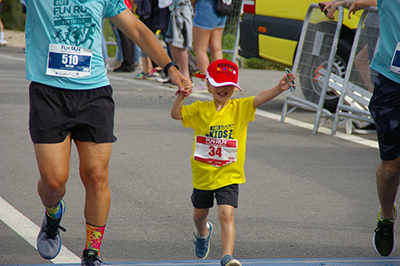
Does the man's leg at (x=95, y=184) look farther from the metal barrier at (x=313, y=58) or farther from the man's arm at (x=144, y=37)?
the metal barrier at (x=313, y=58)

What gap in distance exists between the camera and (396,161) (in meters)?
3.35

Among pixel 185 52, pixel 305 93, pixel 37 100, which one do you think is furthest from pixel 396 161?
pixel 185 52

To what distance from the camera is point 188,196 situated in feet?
14.3

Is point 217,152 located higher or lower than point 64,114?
lower

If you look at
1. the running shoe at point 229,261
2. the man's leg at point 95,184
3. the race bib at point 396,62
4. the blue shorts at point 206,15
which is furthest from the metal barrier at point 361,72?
the man's leg at point 95,184

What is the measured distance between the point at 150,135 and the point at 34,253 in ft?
10.5

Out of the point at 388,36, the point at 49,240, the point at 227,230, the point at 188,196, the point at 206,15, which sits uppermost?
the point at 388,36

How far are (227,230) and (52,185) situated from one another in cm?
108

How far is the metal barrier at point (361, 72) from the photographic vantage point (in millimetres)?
6109

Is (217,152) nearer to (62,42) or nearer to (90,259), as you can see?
(90,259)

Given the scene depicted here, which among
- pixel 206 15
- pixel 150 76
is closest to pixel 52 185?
pixel 206 15

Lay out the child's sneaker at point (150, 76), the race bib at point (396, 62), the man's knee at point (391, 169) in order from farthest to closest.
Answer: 1. the child's sneaker at point (150, 76)
2. the man's knee at point (391, 169)
3. the race bib at point (396, 62)

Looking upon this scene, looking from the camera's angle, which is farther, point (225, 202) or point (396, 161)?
point (396, 161)

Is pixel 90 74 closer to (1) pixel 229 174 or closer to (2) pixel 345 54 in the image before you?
(1) pixel 229 174
